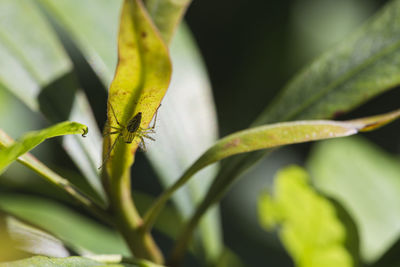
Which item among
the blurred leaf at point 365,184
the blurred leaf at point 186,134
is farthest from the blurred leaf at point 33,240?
the blurred leaf at point 365,184

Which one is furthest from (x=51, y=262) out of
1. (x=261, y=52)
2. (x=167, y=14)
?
(x=261, y=52)

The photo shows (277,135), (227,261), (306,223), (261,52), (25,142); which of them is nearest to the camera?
(25,142)

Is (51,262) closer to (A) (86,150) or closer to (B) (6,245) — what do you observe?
(B) (6,245)

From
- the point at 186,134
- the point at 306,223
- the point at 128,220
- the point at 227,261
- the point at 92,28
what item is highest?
the point at 92,28

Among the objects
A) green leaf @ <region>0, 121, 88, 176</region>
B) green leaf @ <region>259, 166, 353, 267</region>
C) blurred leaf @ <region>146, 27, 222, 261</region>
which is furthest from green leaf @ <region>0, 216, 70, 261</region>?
green leaf @ <region>259, 166, 353, 267</region>

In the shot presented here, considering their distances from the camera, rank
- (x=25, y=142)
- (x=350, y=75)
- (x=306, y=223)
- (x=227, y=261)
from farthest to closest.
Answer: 1. (x=227, y=261)
2. (x=306, y=223)
3. (x=350, y=75)
4. (x=25, y=142)

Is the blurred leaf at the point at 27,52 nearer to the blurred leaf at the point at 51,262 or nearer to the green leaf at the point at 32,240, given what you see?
the green leaf at the point at 32,240

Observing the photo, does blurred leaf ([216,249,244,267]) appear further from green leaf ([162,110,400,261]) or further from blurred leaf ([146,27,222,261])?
green leaf ([162,110,400,261])
